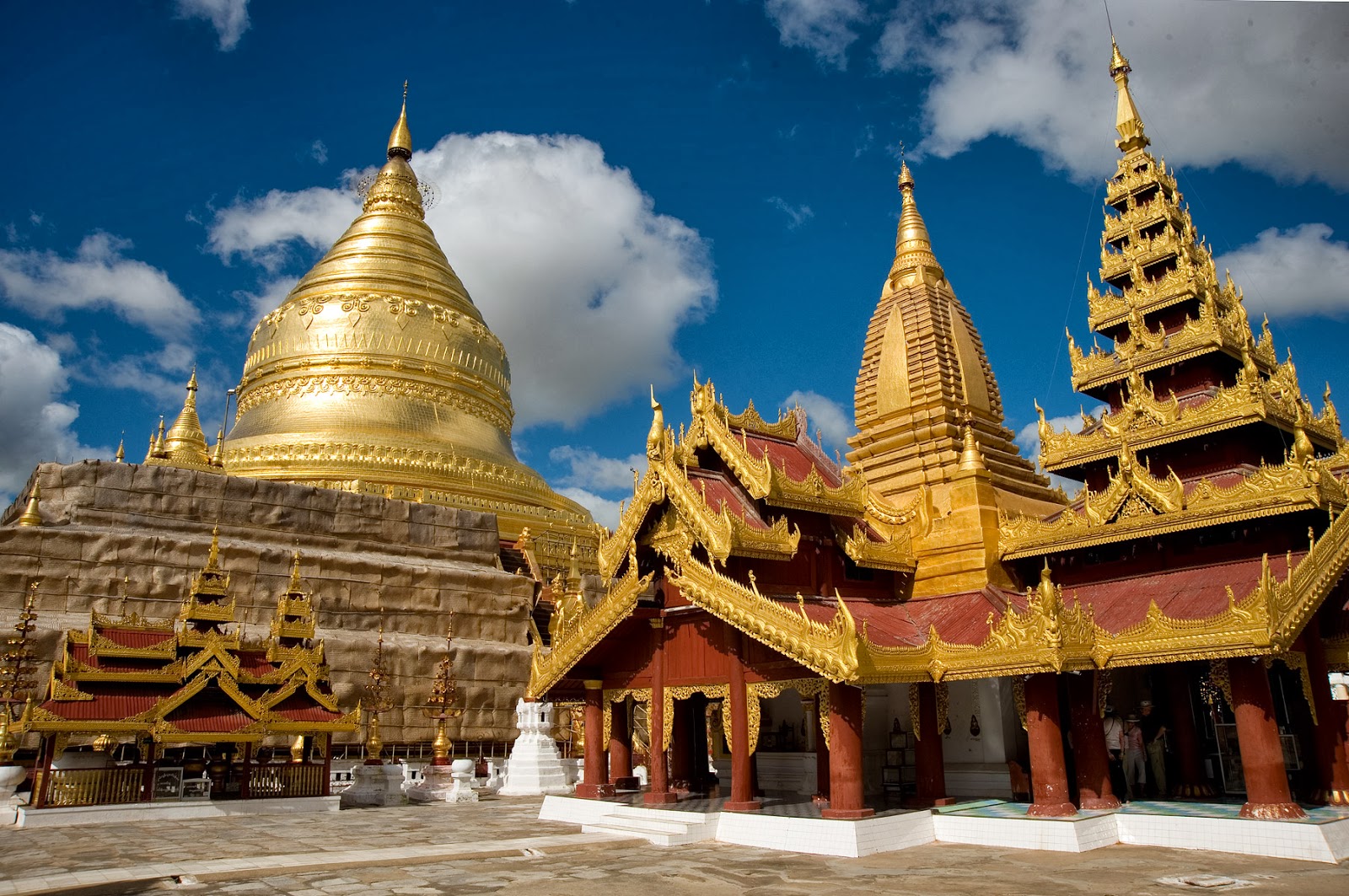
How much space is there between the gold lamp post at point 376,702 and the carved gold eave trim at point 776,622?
974 centimetres

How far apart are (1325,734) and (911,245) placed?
534 inches

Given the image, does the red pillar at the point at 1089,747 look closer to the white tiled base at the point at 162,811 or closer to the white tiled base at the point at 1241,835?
the white tiled base at the point at 1241,835

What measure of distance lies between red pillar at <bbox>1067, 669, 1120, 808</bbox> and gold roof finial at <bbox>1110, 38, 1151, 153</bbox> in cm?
1143

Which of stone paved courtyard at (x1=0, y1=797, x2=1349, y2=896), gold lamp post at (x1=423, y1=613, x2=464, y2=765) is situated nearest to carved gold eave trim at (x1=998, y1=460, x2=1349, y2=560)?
stone paved courtyard at (x1=0, y1=797, x2=1349, y2=896)

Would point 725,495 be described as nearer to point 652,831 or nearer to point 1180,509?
point 652,831

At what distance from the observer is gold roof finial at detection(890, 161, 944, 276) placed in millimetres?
22203

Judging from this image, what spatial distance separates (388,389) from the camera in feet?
124

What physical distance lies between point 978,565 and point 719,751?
270 inches

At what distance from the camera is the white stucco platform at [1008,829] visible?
1014 cm

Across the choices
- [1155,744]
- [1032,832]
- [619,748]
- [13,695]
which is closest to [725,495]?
[619,748]

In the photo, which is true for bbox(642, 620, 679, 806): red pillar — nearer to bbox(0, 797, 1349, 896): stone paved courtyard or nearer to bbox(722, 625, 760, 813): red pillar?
bbox(722, 625, 760, 813): red pillar

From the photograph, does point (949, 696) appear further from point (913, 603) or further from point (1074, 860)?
point (1074, 860)

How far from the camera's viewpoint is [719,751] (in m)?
18.7

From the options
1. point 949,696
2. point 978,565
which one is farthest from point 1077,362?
point 949,696
